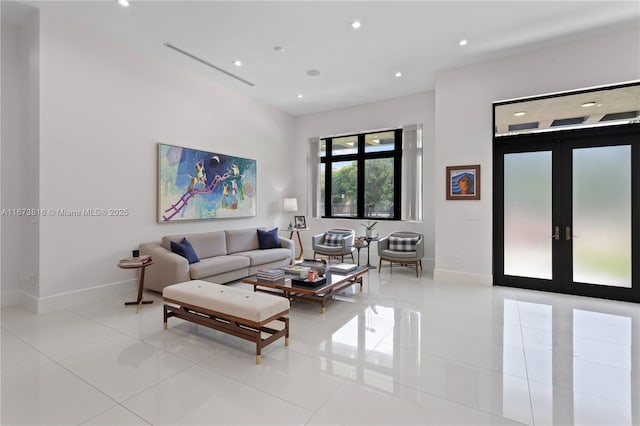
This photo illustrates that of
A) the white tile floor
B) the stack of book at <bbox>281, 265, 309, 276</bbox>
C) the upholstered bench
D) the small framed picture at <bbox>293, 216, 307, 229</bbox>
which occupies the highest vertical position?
the small framed picture at <bbox>293, 216, 307, 229</bbox>

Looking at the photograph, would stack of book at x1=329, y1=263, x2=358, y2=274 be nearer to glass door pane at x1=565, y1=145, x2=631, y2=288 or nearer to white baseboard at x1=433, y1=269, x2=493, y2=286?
white baseboard at x1=433, y1=269, x2=493, y2=286

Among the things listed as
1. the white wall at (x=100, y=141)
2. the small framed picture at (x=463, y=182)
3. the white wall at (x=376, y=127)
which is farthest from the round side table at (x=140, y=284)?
the small framed picture at (x=463, y=182)

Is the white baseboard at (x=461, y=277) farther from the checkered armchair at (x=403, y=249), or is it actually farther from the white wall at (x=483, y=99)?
the checkered armchair at (x=403, y=249)

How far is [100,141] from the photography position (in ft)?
14.2

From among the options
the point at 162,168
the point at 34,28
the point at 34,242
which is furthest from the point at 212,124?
the point at 34,242

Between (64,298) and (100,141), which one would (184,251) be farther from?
(100,141)

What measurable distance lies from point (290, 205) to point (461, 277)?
4152mm

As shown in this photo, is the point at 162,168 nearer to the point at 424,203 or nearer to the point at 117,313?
the point at 117,313

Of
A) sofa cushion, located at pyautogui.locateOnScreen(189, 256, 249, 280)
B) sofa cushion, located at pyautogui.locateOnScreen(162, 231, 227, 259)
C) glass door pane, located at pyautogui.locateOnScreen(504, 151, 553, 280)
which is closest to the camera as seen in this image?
sofa cushion, located at pyautogui.locateOnScreen(189, 256, 249, 280)

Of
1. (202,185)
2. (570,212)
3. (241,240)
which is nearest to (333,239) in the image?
(241,240)

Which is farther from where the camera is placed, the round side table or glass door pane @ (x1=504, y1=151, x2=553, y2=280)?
glass door pane @ (x1=504, y1=151, x2=553, y2=280)

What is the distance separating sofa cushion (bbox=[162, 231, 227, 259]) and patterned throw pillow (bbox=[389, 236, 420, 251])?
332 centimetres

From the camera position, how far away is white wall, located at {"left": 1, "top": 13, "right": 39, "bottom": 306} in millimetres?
3863

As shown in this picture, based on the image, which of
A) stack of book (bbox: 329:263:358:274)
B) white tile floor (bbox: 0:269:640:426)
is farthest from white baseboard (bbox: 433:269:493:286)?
stack of book (bbox: 329:263:358:274)
